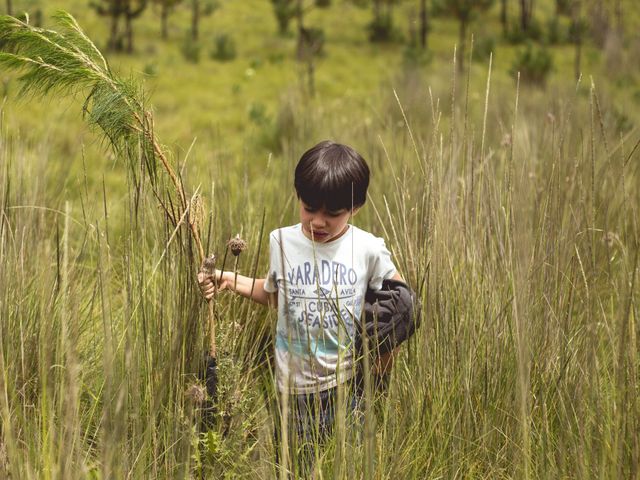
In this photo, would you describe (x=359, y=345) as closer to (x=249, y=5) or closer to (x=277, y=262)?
(x=277, y=262)

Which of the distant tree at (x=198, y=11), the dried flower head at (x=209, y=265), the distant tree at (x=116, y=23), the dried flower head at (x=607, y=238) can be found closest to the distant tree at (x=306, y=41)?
the distant tree at (x=198, y=11)

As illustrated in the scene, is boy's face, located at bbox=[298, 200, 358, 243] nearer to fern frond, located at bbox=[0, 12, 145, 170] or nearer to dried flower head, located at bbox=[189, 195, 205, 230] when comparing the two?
dried flower head, located at bbox=[189, 195, 205, 230]

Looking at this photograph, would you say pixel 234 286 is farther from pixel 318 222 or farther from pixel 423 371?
pixel 423 371

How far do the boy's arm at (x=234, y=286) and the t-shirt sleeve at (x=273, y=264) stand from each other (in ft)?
0.06

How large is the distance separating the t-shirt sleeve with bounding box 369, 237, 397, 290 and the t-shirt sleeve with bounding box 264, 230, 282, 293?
0.21 metres

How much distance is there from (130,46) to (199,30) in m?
3.10

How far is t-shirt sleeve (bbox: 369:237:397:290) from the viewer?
1.68m

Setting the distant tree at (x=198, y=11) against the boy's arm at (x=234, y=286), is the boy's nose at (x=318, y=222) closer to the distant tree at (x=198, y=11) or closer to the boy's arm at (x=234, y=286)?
the boy's arm at (x=234, y=286)

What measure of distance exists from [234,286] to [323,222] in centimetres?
24

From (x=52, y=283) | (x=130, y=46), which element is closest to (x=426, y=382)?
(x=52, y=283)

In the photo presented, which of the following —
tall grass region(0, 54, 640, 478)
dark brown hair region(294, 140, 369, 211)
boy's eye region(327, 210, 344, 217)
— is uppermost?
dark brown hair region(294, 140, 369, 211)

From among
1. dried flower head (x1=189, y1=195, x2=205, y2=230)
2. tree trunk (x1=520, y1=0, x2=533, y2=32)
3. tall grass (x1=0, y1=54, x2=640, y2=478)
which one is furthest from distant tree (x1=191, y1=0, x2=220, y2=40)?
dried flower head (x1=189, y1=195, x2=205, y2=230)

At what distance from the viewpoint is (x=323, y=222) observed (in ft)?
5.23

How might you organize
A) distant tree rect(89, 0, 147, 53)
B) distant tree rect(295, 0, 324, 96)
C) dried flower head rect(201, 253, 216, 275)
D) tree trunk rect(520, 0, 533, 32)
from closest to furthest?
dried flower head rect(201, 253, 216, 275), distant tree rect(295, 0, 324, 96), distant tree rect(89, 0, 147, 53), tree trunk rect(520, 0, 533, 32)
